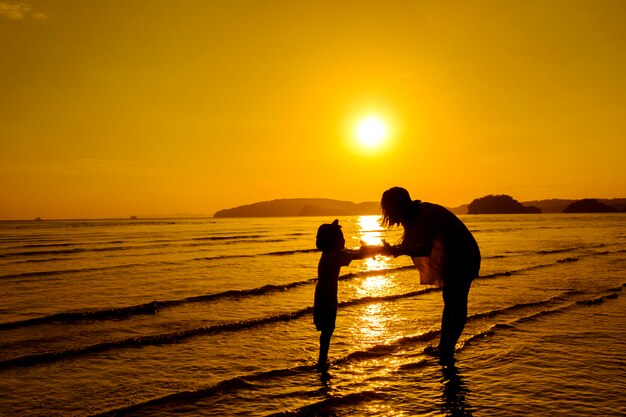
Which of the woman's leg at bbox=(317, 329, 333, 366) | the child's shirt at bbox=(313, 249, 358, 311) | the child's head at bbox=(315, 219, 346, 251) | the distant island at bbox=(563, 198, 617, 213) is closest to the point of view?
the child's head at bbox=(315, 219, 346, 251)

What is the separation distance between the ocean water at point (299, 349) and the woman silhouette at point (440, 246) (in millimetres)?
999

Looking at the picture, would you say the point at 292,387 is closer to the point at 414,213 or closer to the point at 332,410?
the point at 332,410

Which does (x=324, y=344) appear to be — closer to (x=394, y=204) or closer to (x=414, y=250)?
(x=414, y=250)

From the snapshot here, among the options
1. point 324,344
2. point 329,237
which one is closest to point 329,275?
point 329,237

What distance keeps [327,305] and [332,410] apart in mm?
1480

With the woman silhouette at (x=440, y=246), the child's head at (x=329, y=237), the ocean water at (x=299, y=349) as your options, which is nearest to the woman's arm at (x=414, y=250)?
the woman silhouette at (x=440, y=246)

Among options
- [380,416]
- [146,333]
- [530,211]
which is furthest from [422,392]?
[530,211]

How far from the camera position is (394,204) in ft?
20.5

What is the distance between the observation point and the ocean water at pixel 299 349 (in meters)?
5.82

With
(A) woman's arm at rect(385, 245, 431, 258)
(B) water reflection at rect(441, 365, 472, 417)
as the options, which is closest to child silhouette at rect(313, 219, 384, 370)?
(A) woman's arm at rect(385, 245, 431, 258)

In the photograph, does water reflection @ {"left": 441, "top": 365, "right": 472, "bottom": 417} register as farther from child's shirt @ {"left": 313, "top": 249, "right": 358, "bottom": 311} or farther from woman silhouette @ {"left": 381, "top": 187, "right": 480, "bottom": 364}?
child's shirt @ {"left": 313, "top": 249, "right": 358, "bottom": 311}

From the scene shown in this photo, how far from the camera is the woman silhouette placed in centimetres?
631

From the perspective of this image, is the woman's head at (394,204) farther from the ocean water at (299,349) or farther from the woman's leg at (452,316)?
the ocean water at (299,349)

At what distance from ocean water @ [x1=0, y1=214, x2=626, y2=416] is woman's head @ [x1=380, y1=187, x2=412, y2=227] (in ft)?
7.27
